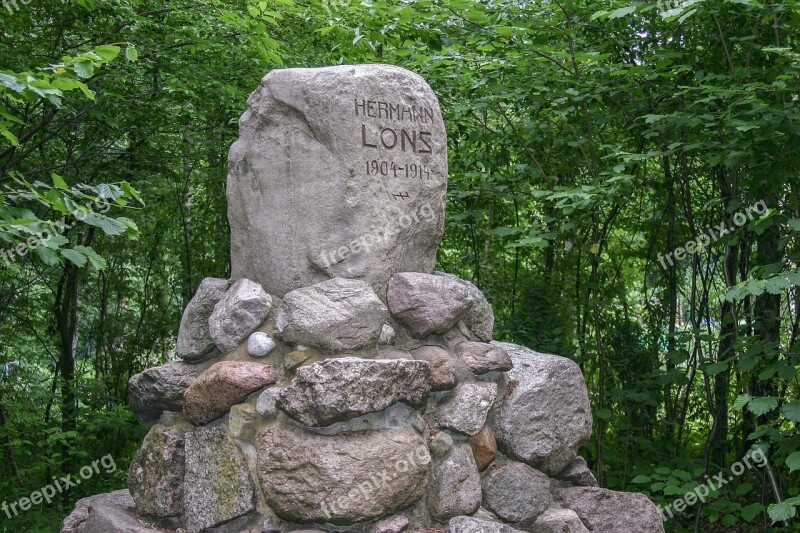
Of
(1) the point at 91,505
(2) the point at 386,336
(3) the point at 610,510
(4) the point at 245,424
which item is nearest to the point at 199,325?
(4) the point at 245,424

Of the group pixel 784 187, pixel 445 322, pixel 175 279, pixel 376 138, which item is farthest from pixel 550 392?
pixel 175 279

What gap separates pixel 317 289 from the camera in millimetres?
3752

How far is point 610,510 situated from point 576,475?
0.70 ft

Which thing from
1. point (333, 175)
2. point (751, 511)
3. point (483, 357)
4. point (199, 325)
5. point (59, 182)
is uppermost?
point (59, 182)

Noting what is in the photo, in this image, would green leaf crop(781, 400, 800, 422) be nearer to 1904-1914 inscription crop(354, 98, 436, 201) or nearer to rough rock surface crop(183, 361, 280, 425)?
1904-1914 inscription crop(354, 98, 436, 201)

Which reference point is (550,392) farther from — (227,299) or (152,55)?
(152,55)

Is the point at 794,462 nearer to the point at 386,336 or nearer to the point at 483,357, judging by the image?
the point at 483,357

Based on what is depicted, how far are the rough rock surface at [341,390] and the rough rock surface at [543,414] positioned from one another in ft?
2.00

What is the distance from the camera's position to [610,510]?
12.9ft

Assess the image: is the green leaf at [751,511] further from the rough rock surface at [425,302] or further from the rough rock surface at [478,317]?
the rough rock surface at [425,302]

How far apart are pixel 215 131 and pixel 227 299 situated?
3.65 meters

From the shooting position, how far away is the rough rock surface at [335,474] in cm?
336

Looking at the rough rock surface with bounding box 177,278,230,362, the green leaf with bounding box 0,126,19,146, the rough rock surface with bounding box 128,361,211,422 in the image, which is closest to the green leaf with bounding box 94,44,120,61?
the green leaf with bounding box 0,126,19,146

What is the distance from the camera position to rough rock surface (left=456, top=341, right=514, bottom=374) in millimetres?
3857
